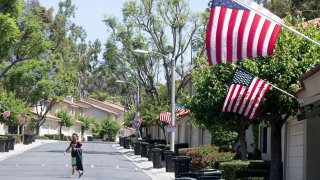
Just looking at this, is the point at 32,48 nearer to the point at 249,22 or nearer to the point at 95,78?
the point at 249,22

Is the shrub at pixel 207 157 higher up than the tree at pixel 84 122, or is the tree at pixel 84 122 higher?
the tree at pixel 84 122

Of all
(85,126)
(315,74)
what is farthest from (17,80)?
(85,126)

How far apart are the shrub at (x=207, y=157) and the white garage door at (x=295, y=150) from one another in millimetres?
3227

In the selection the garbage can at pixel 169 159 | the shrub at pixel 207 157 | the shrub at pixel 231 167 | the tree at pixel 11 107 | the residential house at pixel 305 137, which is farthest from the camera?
the tree at pixel 11 107

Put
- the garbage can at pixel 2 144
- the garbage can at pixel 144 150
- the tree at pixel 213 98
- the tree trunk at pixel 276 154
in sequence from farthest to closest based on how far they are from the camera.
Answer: the garbage can at pixel 144 150 < the garbage can at pixel 2 144 < the tree at pixel 213 98 < the tree trunk at pixel 276 154

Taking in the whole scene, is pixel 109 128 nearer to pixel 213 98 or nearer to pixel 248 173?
pixel 248 173

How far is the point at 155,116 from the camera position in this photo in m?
57.4

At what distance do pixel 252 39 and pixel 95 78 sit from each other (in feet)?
357

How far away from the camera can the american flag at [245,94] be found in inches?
722

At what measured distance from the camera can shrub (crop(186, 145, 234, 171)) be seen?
27303 mm

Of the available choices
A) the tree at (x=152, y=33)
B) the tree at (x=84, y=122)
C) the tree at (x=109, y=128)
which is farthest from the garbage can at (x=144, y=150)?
the tree at (x=84, y=122)

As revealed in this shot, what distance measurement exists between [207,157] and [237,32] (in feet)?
51.9

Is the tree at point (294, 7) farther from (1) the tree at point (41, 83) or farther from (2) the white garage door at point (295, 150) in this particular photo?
(1) the tree at point (41, 83)

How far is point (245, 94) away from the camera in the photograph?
18812 mm
